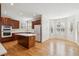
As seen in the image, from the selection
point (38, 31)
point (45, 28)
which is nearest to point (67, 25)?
point (45, 28)

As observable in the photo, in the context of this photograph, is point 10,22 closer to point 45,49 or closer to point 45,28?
point 45,28

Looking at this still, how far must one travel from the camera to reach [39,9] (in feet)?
8.13

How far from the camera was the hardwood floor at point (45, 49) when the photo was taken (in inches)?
94.5

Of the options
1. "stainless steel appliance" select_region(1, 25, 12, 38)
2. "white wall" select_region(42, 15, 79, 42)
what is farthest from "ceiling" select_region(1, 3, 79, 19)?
"stainless steel appliance" select_region(1, 25, 12, 38)

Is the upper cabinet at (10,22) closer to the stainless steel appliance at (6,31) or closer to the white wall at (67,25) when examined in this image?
the stainless steel appliance at (6,31)

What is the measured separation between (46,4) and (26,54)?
1200 millimetres

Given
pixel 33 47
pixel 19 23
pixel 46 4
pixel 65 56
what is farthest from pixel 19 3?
pixel 65 56

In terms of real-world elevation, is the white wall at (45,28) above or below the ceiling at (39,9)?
below

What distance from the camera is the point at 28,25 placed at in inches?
96.7

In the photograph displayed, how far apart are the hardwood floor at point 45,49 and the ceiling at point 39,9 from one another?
63 centimetres

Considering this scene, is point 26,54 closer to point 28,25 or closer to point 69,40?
point 28,25

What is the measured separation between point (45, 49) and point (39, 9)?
3.01ft

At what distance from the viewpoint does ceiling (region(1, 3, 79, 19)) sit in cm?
238

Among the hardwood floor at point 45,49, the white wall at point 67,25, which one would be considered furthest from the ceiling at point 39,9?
the hardwood floor at point 45,49
